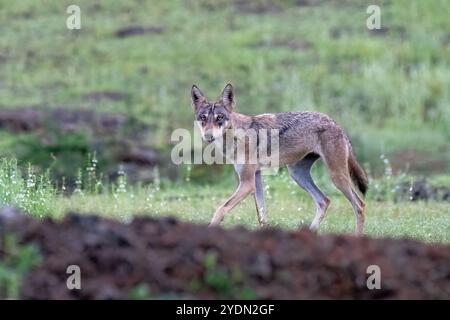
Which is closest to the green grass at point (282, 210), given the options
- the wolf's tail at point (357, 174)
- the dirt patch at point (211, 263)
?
the wolf's tail at point (357, 174)

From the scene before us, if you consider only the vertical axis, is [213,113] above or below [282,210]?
above

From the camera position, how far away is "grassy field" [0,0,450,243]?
730 inches

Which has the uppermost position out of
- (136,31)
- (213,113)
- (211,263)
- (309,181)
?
(136,31)

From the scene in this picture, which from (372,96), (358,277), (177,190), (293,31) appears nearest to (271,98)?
(372,96)

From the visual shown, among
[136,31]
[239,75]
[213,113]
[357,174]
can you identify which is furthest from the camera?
[136,31]

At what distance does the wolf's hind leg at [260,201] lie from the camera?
505 inches

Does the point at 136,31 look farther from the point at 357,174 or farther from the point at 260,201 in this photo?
the point at 260,201

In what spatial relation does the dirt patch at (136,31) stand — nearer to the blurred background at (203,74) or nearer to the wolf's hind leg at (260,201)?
the blurred background at (203,74)

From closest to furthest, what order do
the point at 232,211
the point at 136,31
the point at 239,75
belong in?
the point at 232,211
the point at 239,75
the point at 136,31

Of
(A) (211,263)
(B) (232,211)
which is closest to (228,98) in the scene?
A: (B) (232,211)

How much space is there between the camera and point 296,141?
13.2 m

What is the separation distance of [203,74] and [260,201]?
40.0 feet
